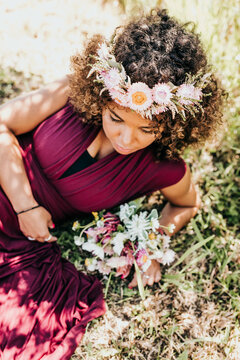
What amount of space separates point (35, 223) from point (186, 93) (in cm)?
126

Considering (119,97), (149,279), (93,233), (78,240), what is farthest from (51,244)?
(119,97)

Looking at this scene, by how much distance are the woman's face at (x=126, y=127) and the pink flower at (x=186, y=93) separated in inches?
7.9

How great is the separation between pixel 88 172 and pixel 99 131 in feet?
0.90

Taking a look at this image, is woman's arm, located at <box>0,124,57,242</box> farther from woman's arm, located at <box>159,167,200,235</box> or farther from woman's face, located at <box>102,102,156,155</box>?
woman's arm, located at <box>159,167,200,235</box>

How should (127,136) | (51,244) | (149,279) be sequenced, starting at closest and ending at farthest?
(127,136)
(51,244)
(149,279)

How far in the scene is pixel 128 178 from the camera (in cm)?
216

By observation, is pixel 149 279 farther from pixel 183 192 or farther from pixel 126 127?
pixel 126 127

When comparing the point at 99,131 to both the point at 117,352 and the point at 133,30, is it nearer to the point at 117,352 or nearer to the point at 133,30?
the point at 133,30

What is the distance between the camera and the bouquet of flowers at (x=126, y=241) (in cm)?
211

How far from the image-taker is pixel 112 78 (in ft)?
5.02

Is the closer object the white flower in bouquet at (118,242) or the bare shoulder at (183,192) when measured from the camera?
the white flower in bouquet at (118,242)

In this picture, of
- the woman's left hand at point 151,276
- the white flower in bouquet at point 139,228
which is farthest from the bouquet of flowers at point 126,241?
the woman's left hand at point 151,276

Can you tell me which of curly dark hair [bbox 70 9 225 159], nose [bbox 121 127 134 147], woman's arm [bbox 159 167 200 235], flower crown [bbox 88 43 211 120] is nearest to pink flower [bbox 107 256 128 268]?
woman's arm [bbox 159 167 200 235]

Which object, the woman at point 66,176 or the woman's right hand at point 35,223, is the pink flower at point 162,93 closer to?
the woman at point 66,176
